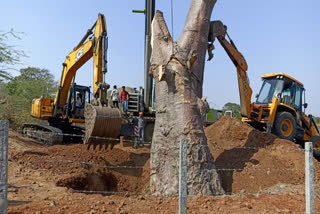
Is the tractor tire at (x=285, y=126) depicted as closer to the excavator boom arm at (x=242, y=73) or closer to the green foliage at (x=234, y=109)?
the excavator boom arm at (x=242, y=73)

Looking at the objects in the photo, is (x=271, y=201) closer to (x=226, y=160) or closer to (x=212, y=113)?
(x=226, y=160)

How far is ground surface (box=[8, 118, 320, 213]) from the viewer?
411 cm

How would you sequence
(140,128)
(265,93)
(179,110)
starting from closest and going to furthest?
1. (179,110)
2. (140,128)
3. (265,93)

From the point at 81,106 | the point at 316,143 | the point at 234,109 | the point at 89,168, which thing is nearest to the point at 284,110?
the point at 316,143

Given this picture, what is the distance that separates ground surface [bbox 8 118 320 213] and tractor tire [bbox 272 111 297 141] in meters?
2.90

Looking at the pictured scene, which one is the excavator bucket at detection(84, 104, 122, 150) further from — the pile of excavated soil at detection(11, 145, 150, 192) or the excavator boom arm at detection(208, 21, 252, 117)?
the excavator boom arm at detection(208, 21, 252, 117)

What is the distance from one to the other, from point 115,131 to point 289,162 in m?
4.00

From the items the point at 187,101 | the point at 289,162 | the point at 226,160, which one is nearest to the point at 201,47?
the point at 187,101

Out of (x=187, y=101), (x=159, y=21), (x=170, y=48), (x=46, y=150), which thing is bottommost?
(x=46, y=150)

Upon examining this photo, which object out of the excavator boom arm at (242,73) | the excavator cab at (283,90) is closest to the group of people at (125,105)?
the excavator boom arm at (242,73)

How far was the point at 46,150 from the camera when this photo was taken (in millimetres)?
8586

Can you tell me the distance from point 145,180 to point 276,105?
5577 millimetres

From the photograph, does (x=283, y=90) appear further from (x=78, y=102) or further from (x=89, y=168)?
(x=78, y=102)

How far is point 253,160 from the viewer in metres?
6.39
